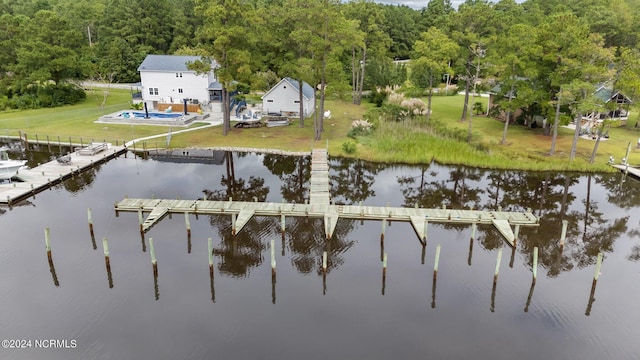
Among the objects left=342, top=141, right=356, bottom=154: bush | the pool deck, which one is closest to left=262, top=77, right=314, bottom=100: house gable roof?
the pool deck

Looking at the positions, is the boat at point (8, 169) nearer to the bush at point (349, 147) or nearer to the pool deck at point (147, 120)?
the pool deck at point (147, 120)

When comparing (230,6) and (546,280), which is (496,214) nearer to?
(546,280)

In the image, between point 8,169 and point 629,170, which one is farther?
point 629,170

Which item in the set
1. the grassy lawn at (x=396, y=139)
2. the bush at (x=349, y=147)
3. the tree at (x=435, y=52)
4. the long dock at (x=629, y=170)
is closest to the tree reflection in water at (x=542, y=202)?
the long dock at (x=629, y=170)

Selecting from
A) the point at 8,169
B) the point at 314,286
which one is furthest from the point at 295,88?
the point at 314,286

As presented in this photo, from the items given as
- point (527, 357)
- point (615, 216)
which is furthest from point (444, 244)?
point (615, 216)

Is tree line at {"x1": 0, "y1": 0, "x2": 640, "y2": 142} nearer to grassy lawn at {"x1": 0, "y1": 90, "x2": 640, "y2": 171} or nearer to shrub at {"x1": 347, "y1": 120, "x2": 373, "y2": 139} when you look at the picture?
grassy lawn at {"x1": 0, "y1": 90, "x2": 640, "y2": 171}

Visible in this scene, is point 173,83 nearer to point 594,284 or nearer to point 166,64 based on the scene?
point 166,64
